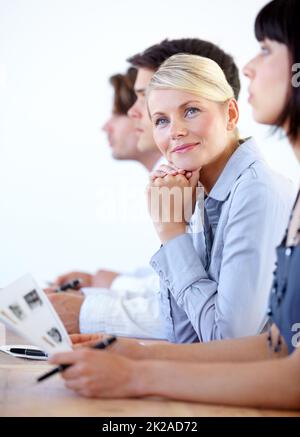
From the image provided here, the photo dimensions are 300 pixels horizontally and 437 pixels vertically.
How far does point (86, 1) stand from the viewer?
7.14 ft

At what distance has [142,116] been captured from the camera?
2.65 meters

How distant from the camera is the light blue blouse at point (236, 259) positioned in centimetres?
164

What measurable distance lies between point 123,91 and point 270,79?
123 cm

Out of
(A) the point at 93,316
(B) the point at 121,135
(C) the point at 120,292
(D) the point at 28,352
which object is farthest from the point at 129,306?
(B) the point at 121,135

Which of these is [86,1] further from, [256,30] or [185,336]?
[185,336]

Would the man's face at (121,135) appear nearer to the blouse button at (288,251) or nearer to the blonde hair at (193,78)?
the blonde hair at (193,78)

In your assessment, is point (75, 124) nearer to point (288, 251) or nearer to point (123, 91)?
point (123, 91)

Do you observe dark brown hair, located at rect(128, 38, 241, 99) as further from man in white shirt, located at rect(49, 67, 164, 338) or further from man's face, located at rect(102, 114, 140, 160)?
man's face, located at rect(102, 114, 140, 160)

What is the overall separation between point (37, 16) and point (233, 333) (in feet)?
3.57

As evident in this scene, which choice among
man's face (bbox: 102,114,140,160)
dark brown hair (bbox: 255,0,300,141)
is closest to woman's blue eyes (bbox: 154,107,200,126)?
dark brown hair (bbox: 255,0,300,141)

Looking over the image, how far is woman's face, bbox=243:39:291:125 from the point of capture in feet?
4.88

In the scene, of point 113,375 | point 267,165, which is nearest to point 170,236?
point 267,165

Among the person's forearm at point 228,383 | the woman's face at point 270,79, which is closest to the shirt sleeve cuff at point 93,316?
the woman's face at point 270,79

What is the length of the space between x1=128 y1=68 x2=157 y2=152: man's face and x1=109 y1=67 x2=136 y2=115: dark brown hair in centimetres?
4
